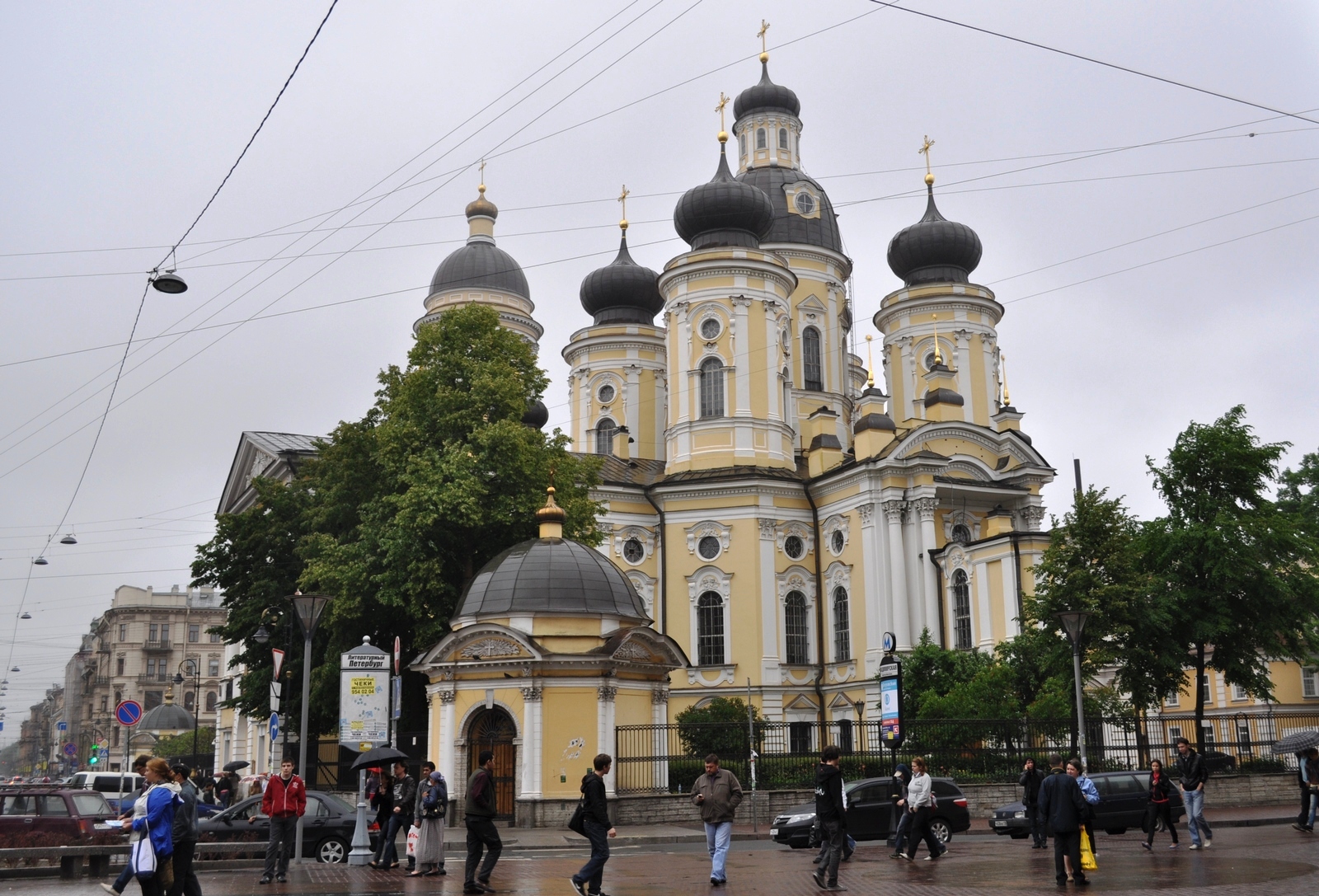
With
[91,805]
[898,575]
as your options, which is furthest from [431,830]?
[898,575]

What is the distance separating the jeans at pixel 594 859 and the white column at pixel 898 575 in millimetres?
32020

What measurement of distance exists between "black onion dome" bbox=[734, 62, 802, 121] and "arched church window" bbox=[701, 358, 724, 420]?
15260 mm

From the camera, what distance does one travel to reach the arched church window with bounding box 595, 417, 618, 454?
58188mm

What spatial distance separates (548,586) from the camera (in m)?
29.5

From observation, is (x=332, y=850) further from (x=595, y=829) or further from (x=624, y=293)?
(x=624, y=293)

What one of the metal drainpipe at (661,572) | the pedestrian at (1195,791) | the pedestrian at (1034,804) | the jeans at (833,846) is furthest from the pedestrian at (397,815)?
the metal drainpipe at (661,572)

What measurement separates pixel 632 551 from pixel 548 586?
20147 millimetres

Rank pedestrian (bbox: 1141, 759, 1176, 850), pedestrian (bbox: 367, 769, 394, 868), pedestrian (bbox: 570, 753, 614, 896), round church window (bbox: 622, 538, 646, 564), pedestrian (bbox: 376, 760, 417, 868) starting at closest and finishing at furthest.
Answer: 1. pedestrian (bbox: 570, 753, 614, 896)
2. pedestrian (bbox: 376, 760, 417, 868)
3. pedestrian (bbox: 367, 769, 394, 868)
4. pedestrian (bbox: 1141, 759, 1176, 850)
5. round church window (bbox: 622, 538, 646, 564)

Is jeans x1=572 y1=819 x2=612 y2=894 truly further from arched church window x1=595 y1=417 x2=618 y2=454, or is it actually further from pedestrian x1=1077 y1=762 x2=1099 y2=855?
arched church window x1=595 y1=417 x2=618 y2=454

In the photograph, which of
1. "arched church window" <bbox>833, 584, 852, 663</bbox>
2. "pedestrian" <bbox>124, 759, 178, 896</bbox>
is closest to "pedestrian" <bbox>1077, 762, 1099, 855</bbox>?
"pedestrian" <bbox>124, 759, 178, 896</bbox>

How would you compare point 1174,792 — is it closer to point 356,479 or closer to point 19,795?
point 19,795

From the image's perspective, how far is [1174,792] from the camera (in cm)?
2159

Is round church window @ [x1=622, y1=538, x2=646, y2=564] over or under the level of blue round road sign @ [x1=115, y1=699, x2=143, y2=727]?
over

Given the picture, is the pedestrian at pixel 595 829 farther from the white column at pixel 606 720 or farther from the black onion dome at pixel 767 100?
the black onion dome at pixel 767 100
